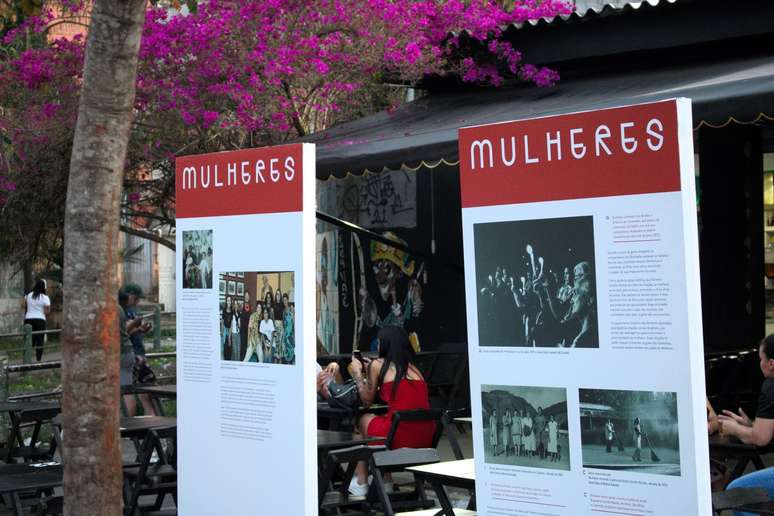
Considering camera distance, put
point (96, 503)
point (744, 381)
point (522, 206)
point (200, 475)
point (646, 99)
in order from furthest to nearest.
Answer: point (744, 381) < point (646, 99) < point (200, 475) < point (96, 503) < point (522, 206)

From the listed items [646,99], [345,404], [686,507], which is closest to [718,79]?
[646,99]

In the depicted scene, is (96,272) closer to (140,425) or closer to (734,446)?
(140,425)

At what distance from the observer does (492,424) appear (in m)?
4.60

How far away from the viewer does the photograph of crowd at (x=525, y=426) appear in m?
4.39

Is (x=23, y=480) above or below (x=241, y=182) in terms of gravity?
below

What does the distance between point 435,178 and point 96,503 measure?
7.80 meters

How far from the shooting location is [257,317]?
19.2 feet

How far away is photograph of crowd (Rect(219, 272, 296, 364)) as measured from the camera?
568 cm

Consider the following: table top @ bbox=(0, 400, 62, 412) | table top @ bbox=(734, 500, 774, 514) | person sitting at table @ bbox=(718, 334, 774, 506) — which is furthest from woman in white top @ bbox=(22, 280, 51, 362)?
table top @ bbox=(734, 500, 774, 514)

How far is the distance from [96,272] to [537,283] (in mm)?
1923

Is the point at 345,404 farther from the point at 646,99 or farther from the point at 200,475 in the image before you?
the point at 646,99

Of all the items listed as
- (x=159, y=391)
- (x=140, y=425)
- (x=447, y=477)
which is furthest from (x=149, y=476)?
(x=447, y=477)

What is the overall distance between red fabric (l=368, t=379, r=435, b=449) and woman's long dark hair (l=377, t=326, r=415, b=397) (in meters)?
0.05

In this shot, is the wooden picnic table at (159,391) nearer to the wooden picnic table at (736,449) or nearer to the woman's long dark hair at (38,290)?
the wooden picnic table at (736,449)
